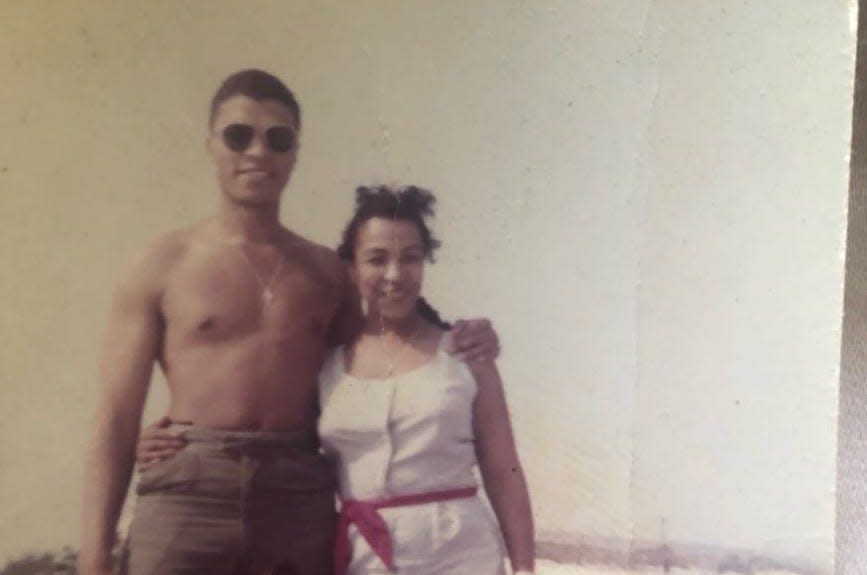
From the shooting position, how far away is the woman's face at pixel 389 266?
1.17 meters

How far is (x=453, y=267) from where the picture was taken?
3.88ft

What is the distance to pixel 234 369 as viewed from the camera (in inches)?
44.6

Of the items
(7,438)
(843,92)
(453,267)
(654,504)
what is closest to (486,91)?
(453,267)

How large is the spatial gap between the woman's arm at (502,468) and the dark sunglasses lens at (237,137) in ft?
1.35

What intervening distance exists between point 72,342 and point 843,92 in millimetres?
1079

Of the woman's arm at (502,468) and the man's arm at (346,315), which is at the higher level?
the man's arm at (346,315)

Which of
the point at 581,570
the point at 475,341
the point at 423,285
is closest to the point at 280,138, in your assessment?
the point at 423,285

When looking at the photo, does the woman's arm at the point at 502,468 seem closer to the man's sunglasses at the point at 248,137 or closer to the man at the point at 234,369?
the man at the point at 234,369

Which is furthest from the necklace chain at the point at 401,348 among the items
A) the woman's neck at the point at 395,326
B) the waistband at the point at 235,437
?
the waistband at the point at 235,437

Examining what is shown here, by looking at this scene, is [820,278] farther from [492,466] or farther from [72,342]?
[72,342]

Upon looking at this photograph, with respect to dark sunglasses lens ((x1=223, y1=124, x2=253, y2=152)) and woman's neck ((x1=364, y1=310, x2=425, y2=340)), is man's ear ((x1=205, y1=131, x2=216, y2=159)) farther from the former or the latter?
woman's neck ((x1=364, y1=310, x2=425, y2=340))

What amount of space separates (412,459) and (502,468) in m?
0.12

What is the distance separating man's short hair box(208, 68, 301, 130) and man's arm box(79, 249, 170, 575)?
23 centimetres

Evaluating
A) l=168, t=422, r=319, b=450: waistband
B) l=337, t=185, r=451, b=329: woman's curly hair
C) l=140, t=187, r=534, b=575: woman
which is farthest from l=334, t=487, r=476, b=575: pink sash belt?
l=337, t=185, r=451, b=329: woman's curly hair
